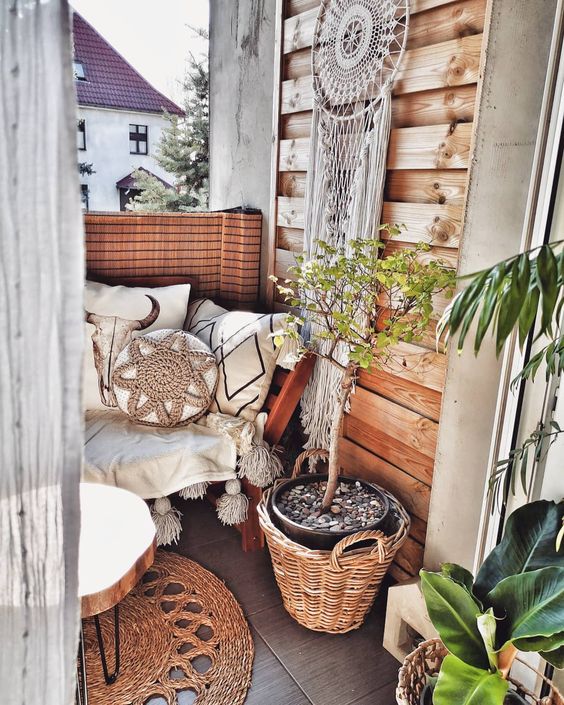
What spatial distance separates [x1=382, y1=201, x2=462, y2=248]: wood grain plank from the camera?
5.24 feet

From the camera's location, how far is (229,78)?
8.96 feet

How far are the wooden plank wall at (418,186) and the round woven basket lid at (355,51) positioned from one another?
5cm

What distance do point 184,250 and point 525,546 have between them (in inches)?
75.0

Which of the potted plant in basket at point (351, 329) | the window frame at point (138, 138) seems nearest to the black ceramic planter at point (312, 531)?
the potted plant in basket at point (351, 329)

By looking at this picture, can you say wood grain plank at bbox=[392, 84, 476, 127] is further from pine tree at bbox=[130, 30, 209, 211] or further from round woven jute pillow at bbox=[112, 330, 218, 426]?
pine tree at bbox=[130, 30, 209, 211]

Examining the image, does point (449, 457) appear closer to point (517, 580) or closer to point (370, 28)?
point (517, 580)

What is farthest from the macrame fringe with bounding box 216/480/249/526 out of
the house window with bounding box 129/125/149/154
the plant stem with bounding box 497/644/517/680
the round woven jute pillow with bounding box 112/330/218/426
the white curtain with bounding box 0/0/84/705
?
the house window with bounding box 129/125/149/154

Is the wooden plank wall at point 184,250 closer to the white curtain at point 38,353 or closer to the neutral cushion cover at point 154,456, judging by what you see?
the neutral cushion cover at point 154,456

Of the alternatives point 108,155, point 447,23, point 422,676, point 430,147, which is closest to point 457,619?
point 422,676

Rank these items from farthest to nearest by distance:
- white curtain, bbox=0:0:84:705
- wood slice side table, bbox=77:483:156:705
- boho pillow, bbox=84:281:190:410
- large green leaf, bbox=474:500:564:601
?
boho pillow, bbox=84:281:190:410, wood slice side table, bbox=77:483:156:705, large green leaf, bbox=474:500:564:601, white curtain, bbox=0:0:84:705

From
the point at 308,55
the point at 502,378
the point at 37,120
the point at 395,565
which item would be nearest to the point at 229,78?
the point at 308,55

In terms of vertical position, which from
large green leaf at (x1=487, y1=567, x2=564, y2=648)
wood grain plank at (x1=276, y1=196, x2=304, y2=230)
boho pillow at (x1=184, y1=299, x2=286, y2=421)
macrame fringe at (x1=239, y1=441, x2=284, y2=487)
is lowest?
macrame fringe at (x1=239, y1=441, x2=284, y2=487)

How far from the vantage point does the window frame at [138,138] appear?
3084mm

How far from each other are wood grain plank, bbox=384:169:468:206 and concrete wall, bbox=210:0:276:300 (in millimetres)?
820
